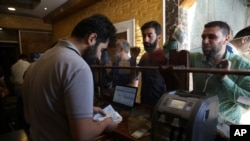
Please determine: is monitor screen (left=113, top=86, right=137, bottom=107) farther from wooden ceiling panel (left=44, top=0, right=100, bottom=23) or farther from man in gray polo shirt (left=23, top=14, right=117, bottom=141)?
wooden ceiling panel (left=44, top=0, right=100, bottom=23)

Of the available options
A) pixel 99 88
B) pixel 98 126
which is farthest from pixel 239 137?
pixel 99 88

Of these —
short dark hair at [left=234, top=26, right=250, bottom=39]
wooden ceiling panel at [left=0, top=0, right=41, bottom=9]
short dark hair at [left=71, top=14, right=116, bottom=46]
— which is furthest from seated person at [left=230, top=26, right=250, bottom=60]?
wooden ceiling panel at [left=0, top=0, right=41, bottom=9]

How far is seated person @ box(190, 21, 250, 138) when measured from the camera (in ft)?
4.58

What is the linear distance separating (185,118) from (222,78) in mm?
713

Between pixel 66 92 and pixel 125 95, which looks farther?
pixel 125 95

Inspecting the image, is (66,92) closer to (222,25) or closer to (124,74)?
(124,74)

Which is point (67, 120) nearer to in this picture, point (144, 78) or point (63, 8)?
point (144, 78)

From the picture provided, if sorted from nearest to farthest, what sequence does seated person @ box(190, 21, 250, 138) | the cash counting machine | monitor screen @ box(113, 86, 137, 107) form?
→ 1. the cash counting machine
2. seated person @ box(190, 21, 250, 138)
3. monitor screen @ box(113, 86, 137, 107)

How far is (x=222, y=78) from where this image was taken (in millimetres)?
1295

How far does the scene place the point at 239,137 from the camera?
839mm

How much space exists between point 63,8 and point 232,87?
430 cm

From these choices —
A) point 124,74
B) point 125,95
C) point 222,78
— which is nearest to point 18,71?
point 124,74

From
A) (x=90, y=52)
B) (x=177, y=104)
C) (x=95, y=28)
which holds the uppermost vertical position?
(x=95, y=28)

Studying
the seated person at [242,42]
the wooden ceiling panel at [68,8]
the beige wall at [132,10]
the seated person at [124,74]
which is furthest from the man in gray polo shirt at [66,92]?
the wooden ceiling panel at [68,8]
